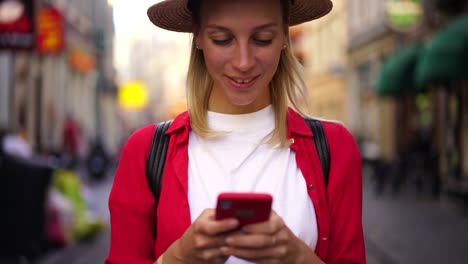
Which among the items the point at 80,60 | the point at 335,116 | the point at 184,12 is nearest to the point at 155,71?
the point at 335,116

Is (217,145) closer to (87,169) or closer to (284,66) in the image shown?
(284,66)

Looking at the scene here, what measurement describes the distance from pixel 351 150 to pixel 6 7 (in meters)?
8.13

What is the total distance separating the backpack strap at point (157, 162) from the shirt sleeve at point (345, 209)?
480 mm

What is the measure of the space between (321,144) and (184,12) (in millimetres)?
567

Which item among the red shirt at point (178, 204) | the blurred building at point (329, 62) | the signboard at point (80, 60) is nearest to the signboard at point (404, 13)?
the blurred building at point (329, 62)

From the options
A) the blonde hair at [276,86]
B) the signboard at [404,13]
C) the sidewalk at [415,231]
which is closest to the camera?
the blonde hair at [276,86]

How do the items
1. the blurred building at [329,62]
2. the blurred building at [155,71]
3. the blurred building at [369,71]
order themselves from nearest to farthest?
the blurred building at [369,71] < the blurred building at [329,62] < the blurred building at [155,71]

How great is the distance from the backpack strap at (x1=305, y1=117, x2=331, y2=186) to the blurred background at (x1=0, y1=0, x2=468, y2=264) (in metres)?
0.13

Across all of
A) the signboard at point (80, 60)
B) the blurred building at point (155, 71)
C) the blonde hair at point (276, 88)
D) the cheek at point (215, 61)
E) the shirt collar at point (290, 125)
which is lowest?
the blurred building at point (155, 71)

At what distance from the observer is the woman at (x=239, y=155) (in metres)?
2.11

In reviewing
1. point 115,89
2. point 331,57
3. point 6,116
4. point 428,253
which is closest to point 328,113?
point 331,57

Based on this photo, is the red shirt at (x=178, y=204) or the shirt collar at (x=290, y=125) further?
the shirt collar at (x=290, y=125)

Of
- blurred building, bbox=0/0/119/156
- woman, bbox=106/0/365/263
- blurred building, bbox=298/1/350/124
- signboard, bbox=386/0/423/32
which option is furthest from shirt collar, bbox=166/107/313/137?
blurred building, bbox=298/1/350/124

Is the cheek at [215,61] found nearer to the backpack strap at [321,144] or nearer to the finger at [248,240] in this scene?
the backpack strap at [321,144]
